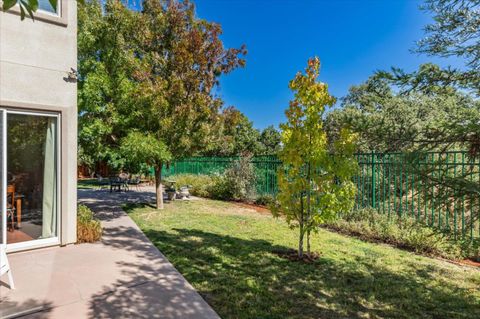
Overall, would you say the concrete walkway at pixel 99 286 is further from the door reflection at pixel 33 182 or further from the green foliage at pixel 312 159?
the green foliage at pixel 312 159

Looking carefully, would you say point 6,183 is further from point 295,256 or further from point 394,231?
point 394,231

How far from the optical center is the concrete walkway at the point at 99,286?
333cm

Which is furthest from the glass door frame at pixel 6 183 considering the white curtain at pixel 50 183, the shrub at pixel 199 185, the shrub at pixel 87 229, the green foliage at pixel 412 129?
the shrub at pixel 199 185

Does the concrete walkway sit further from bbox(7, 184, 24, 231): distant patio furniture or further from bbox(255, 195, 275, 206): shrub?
bbox(255, 195, 275, 206): shrub

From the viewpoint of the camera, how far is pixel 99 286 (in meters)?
3.95

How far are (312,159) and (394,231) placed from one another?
3342 mm

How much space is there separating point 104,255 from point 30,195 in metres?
2.29

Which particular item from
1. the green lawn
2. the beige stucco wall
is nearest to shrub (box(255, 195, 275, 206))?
the green lawn

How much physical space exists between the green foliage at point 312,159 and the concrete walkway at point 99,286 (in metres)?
2.55

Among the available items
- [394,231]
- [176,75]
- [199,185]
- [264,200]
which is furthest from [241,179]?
[394,231]

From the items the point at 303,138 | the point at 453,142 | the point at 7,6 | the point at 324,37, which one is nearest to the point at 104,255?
the point at 303,138

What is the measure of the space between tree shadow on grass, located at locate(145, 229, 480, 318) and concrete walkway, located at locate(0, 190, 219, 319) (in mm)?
293

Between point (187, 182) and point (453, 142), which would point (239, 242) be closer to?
point (453, 142)

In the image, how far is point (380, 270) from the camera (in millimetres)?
4871
